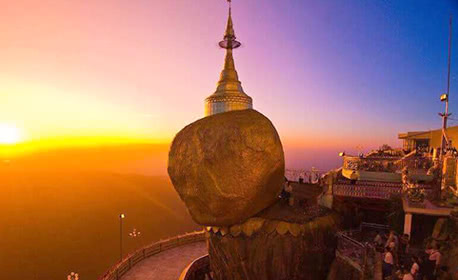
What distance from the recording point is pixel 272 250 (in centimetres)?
999

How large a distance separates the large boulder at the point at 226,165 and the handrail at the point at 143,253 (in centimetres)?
1018

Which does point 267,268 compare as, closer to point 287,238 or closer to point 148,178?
point 287,238

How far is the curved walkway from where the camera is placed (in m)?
16.5

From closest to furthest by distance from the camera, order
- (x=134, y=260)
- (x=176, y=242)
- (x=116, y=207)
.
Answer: (x=134, y=260) < (x=176, y=242) < (x=116, y=207)

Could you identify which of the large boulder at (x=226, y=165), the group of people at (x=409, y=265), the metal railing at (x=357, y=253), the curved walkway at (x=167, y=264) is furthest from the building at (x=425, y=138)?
the curved walkway at (x=167, y=264)

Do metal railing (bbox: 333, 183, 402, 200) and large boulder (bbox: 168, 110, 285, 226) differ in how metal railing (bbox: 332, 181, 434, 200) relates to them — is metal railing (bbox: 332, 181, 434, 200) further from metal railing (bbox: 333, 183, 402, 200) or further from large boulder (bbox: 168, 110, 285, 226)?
large boulder (bbox: 168, 110, 285, 226)

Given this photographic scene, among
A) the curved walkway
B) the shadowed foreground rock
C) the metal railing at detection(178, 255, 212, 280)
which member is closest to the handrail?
the curved walkway

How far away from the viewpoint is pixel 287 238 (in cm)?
998

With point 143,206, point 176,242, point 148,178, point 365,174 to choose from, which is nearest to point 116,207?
point 143,206

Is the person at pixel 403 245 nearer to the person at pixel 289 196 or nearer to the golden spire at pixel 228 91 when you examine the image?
the person at pixel 289 196

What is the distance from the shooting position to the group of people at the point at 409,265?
26.9ft

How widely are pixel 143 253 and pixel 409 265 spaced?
1788 cm

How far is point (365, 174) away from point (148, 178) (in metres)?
153

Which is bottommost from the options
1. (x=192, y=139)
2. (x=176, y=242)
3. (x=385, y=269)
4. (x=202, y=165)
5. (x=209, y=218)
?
(x=176, y=242)
